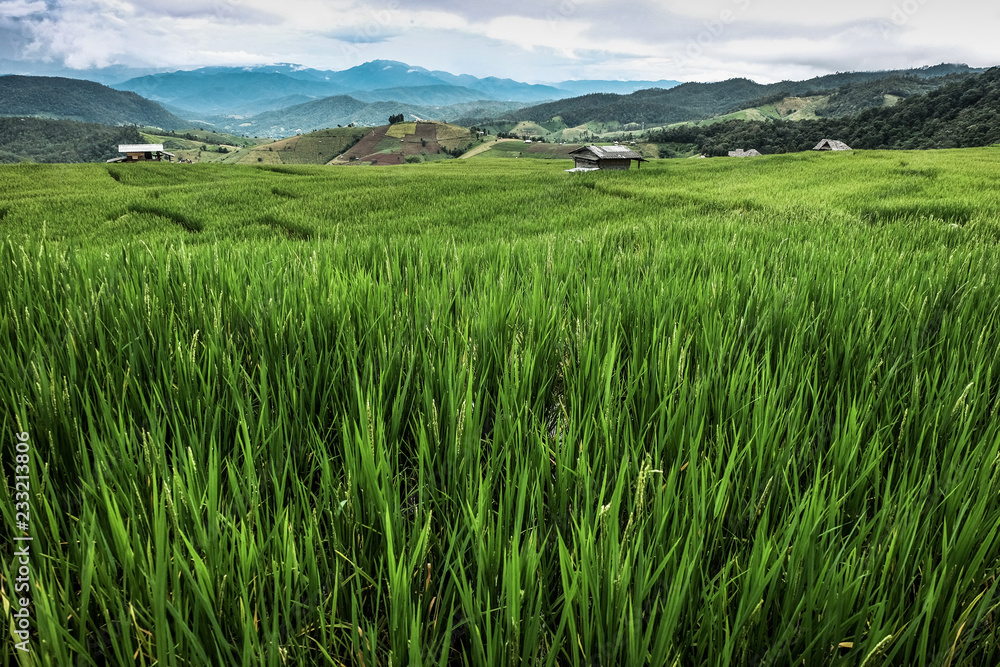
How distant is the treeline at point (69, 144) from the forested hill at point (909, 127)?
191128mm

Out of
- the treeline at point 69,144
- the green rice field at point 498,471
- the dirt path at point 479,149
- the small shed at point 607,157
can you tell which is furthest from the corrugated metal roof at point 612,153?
the treeline at point 69,144

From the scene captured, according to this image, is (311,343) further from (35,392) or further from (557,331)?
(557,331)

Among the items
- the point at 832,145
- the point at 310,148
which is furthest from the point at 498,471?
the point at 310,148

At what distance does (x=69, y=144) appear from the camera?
18125 cm

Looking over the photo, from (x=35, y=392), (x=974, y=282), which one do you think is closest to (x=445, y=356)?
(x=35, y=392)

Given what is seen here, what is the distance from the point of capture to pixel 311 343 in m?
1.42

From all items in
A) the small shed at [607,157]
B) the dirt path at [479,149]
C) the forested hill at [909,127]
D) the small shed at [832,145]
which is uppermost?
the dirt path at [479,149]

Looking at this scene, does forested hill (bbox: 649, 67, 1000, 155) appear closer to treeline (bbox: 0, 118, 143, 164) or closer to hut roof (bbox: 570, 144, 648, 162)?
hut roof (bbox: 570, 144, 648, 162)

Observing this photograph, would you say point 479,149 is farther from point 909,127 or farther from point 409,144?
point 909,127

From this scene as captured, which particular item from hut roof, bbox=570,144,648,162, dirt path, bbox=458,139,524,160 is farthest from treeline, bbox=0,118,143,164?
hut roof, bbox=570,144,648,162

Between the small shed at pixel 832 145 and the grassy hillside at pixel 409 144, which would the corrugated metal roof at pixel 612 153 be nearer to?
the small shed at pixel 832 145

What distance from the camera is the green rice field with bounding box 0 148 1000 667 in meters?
0.65

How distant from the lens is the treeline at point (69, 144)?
168 meters

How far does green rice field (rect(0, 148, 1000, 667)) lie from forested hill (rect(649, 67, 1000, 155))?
82138 mm
